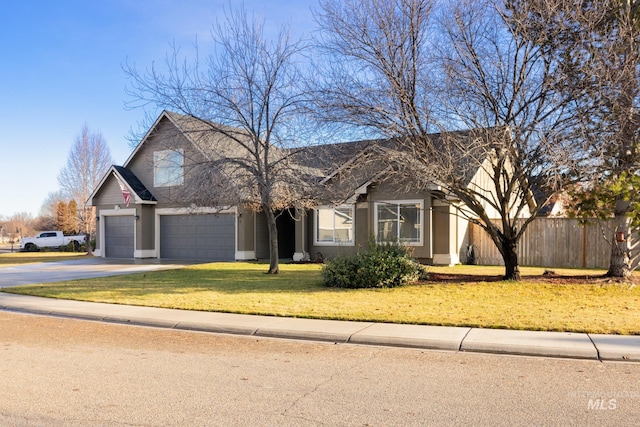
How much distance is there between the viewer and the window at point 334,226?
24.0 metres

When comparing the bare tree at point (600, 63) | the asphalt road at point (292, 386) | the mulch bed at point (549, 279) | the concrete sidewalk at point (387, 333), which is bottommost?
the asphalt road at point (292, 386)

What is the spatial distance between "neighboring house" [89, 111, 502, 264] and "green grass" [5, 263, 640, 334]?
10.3 feet

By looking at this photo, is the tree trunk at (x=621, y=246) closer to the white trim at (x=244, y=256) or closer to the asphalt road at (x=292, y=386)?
the asphalt road at (x=292, y=386)

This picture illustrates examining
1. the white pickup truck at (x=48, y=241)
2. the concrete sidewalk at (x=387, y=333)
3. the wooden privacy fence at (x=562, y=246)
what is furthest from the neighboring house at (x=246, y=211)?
the white pickup truck at (x=48, y=241)

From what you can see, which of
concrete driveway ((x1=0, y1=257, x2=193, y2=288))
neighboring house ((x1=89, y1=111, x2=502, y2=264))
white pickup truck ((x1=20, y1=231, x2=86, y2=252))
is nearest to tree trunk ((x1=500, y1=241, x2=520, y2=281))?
neighboring house ((x1=89, y1=111, x2=502, y2=264))

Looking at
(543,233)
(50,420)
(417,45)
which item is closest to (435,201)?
(543,233)

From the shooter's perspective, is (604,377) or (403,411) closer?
(403,411)

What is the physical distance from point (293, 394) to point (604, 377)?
152 inches

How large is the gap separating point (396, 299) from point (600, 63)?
717 centimetres

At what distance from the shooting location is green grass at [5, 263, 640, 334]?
1006 centimetres

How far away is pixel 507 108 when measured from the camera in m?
14.2

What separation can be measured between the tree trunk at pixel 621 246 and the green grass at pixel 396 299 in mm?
1179

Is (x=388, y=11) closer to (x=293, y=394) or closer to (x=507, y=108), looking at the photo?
(x=507, y=108)

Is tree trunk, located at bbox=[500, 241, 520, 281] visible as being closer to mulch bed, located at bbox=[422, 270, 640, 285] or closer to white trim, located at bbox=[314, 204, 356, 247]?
mulch bed, located at bbox=[422, 270, 640, 285]
